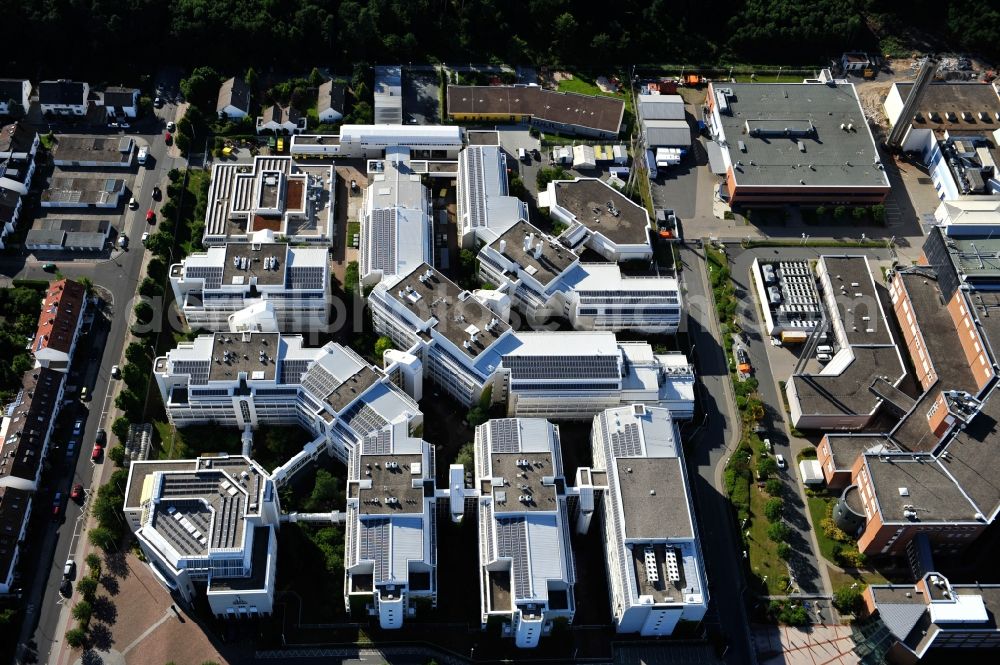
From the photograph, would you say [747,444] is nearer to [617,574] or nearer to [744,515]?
[744,515]

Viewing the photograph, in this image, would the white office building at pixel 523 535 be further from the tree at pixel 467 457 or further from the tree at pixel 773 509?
the tree at pixel 773 509

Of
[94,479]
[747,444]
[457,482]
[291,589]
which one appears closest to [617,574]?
[457,482]

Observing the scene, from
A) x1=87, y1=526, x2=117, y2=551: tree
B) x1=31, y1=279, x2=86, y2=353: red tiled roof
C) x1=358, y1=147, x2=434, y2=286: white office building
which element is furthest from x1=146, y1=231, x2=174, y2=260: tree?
x1=87, y1=526, x2=117, y2=551: tree

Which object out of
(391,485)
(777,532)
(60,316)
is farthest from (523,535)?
(60,316)

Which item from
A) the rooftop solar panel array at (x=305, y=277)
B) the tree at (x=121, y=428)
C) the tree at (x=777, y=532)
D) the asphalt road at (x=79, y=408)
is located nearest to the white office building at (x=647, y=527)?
the tree at (x=777, y=532)

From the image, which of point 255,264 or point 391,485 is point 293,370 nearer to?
point 255,264
